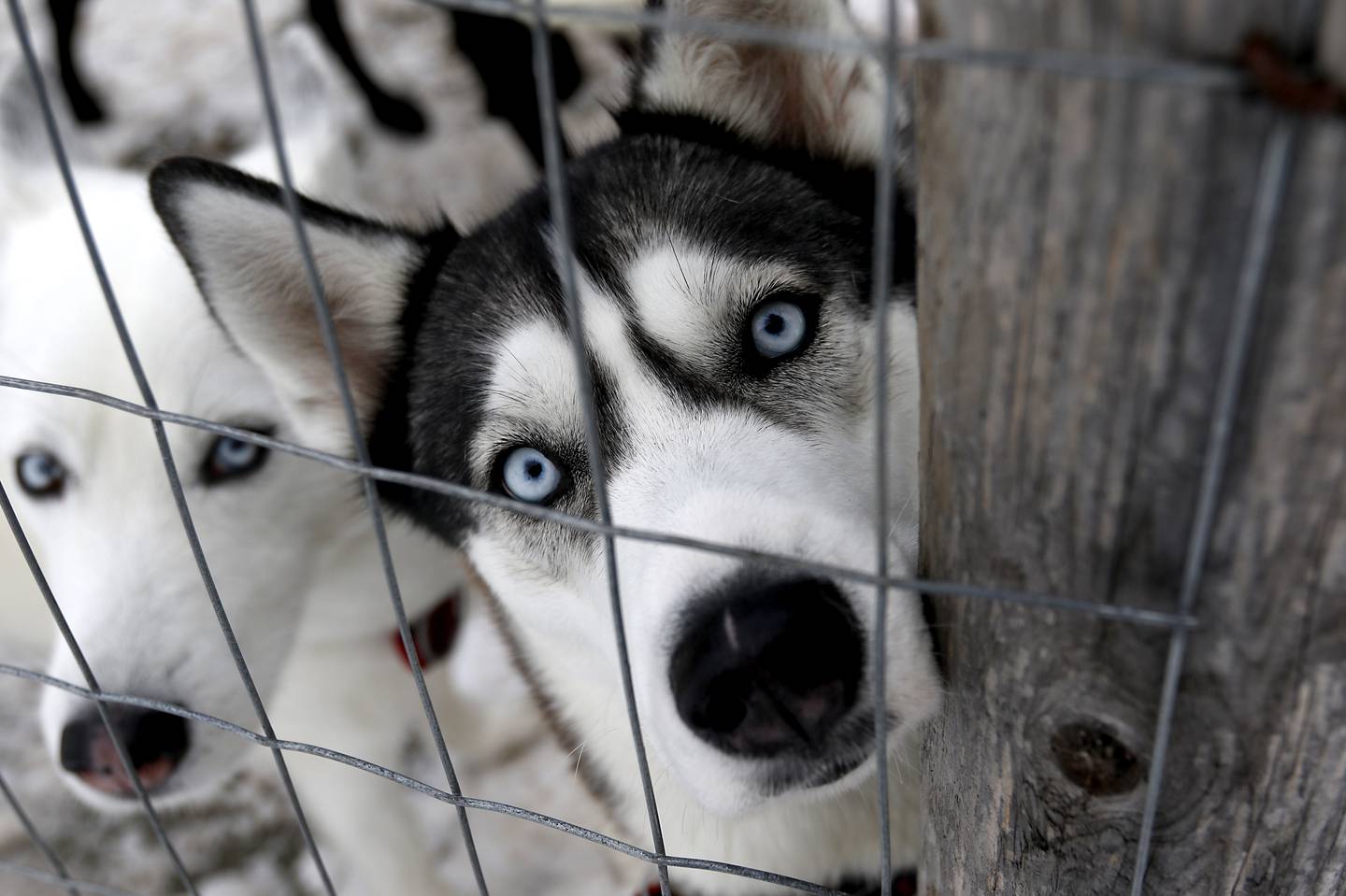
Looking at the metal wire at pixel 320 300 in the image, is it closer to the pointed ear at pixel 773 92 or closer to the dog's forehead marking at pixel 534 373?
the dog's forehead marking at pixel 534 373

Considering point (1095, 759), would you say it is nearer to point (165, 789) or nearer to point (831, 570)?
point (831, 570)

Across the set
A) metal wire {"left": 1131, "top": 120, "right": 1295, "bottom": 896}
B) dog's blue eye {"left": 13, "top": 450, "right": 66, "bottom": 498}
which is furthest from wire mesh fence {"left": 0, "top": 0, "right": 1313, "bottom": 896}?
dog's blue eye {"left": 13, "top": 450, "right": 66, "bottom": 498}

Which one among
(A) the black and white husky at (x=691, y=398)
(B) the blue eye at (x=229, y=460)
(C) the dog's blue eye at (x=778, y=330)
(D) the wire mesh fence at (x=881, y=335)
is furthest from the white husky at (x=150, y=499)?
(C) the dog's blue eye at (x=778, y=330)

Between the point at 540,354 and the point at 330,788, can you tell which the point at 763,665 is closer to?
the point at 540,354

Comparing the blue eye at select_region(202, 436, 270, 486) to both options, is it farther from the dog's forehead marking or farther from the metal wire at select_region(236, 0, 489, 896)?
the metal wire at select_region(236, 0, 489, 896)

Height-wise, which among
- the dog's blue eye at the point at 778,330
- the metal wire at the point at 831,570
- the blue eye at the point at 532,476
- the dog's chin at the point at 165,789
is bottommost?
the dog's chin at the point at 165,789

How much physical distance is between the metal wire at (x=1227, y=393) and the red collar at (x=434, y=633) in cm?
204

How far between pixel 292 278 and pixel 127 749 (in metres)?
0.95

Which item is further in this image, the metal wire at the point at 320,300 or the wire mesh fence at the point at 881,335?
the metal wire at the point at 320,300

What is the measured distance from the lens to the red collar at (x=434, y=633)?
262 cm

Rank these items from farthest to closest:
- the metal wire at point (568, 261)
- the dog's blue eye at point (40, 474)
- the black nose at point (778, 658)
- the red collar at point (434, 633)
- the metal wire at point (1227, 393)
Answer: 1. the red collar at point (434, 633)
2. the dog's blue eye at point (40, 474)
3. the black nose at point (778, 658)
4. the metal wire at point (568, 261)
5. the metal wire at point (1227, 393)

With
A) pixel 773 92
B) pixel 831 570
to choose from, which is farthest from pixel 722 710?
pixel 773 92

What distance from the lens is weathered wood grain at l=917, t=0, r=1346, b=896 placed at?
2.11 feet

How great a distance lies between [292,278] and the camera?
5.20 feet
